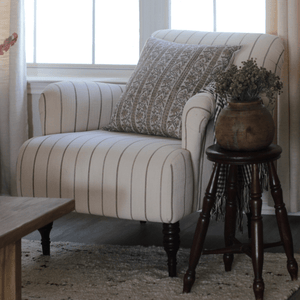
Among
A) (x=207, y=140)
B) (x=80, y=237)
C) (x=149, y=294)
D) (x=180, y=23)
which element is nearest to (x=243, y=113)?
(x=207, y=140)

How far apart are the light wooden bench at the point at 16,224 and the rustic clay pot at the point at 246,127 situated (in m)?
0.55

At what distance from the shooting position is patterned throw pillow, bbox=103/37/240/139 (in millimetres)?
1764

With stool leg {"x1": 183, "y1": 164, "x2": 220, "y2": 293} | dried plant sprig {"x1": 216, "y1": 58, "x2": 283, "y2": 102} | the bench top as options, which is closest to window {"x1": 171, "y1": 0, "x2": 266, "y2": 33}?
dried plant sprig {"x1": 216, "y1": 58, "x2": 283, "y2": 102}

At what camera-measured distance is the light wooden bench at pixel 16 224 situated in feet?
3.00

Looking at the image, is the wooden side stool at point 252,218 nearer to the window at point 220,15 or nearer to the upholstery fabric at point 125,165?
the upholstery fabric at point 125,165

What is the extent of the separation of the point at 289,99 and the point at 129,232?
3.35ft

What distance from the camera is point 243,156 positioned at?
51.6 inches

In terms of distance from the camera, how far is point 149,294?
1.42m

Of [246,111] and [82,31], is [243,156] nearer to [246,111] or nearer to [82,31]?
[246,111]

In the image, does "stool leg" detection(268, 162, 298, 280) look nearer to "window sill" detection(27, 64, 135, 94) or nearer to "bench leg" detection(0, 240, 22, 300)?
"bench leg" detection(0, 240, 22, 300)

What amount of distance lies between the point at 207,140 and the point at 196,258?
16.3 inches

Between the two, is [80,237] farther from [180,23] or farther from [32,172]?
[180,23]

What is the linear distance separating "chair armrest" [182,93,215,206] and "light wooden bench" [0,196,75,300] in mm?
581

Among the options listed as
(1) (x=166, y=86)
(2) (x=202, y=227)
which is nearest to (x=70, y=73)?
(1) (x=166, y=86)
